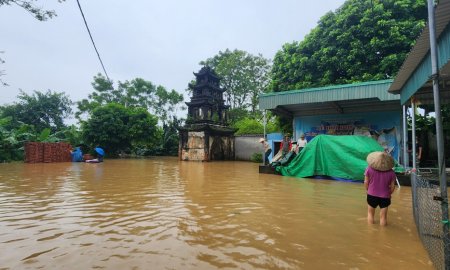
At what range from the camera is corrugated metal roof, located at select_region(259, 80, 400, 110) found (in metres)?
10.5

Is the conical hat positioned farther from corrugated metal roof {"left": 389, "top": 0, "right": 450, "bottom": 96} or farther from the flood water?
corrugated metal roof {"left": 389, "top": 0, "right": 450, "bottom": 96}

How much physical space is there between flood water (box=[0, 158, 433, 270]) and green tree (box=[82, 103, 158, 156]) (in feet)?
74.1

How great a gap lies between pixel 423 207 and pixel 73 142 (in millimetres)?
29452

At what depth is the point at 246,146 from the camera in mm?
27422

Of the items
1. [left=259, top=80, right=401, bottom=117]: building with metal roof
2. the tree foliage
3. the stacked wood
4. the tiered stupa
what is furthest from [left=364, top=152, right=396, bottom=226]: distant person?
the tiered stupa

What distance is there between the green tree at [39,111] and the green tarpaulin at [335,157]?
30.3 m

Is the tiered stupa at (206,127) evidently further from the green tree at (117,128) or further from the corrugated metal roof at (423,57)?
the corrugated metal roof at (423,57)

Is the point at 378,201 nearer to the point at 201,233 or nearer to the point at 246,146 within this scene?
the point at 201,233

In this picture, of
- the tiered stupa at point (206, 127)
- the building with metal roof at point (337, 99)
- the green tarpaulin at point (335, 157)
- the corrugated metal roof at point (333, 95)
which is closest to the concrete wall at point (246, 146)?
the tiered stupa at point (206, 127)

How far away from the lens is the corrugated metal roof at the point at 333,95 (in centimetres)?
1049

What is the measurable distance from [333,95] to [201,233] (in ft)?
31.9

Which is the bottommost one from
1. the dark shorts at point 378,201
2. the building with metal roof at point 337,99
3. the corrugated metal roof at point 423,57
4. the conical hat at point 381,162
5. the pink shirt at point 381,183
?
the dark shorts at point 378,201

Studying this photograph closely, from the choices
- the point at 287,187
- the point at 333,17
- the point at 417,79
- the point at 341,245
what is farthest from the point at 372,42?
the point at 341,245

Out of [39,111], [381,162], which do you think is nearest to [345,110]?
[381,162]
